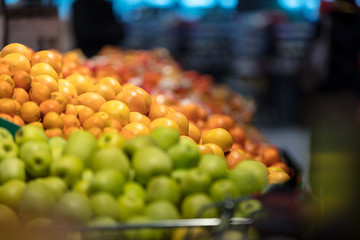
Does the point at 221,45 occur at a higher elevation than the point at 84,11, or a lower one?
lower

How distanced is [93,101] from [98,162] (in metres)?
0.54

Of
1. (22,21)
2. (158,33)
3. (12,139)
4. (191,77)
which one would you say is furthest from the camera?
(158,33)

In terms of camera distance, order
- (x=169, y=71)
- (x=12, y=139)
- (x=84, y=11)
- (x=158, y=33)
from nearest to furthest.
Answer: (x=12, y=139)
(x=169, y=71)
(x=84, y=11)
(x=158, y=33)

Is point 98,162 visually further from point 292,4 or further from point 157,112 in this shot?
point 292,4

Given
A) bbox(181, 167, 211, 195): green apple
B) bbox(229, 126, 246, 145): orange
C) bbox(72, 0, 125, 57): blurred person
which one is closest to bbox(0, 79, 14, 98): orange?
bbox(181, 167, 211, 195): green apple

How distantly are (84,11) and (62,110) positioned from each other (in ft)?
15.0

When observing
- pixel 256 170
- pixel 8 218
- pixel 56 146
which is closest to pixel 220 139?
pixel 256 170

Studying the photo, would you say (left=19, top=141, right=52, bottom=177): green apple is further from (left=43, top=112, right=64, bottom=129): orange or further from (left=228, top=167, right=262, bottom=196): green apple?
(left=228, top=167, right=262, bottom=196): green apple

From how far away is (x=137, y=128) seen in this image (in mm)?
1639

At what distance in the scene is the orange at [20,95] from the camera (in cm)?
167

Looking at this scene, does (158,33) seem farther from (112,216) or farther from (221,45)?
(112,216)

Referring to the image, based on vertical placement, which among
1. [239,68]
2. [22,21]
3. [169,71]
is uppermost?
[22,21]

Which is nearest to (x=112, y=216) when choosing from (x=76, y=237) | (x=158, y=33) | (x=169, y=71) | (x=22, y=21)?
(x=76, y=237)

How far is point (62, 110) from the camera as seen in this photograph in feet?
5.56
